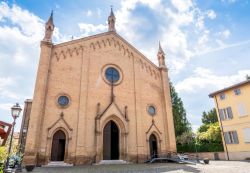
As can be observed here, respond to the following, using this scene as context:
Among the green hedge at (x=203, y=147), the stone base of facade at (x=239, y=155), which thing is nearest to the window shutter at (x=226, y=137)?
the stone base of facade at (x=239, y=155)

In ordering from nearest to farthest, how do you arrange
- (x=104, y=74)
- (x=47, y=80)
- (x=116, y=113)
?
(x=47, y=80), (x=116, y=113), (x=104, y=74)

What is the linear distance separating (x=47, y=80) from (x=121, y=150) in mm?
9768

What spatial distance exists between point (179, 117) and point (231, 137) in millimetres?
13411

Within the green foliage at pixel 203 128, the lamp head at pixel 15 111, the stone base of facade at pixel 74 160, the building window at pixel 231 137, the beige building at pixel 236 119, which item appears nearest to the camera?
the lamp head at pixel 15 111

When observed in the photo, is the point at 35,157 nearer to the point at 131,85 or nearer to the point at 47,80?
the point at 47,80

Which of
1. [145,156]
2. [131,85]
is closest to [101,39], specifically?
[131,85]

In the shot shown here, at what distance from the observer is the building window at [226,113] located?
24.9 metres

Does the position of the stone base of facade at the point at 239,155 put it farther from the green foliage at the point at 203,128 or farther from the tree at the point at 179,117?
the green foliage at the point at 203,128

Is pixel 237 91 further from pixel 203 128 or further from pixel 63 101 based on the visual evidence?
pixel 63 101

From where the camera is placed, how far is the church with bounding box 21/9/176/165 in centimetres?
1720

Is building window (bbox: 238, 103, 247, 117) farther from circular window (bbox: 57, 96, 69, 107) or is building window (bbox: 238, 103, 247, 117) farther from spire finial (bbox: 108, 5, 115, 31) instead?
circular window (bbox: 57, 96, 69, 107)

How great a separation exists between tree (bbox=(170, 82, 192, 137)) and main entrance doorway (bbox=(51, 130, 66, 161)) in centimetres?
2414

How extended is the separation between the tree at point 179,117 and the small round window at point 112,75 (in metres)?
19.4

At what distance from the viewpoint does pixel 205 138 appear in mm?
32094
